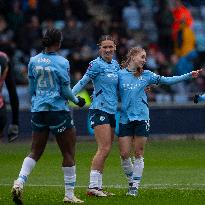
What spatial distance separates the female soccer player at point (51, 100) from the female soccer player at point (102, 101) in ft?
4.06

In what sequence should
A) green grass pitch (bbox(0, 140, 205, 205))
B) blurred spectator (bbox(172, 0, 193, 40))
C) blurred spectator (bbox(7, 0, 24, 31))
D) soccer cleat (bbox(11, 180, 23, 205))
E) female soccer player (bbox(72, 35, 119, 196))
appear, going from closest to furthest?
soccer cleat (bbox(11, 180, 23, 205)) < green grass pitch (bbox(0, 140, 205, 205)) < female soccer player (bbox(72, 35, 119, 196)) < blurred spectator (bbox(7, 0, 24, 31)) < blurred spectator (bbox(172, 0, 193, 40))

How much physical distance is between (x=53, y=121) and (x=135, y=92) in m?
1.70

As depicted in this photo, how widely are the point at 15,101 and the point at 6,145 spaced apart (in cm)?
1197

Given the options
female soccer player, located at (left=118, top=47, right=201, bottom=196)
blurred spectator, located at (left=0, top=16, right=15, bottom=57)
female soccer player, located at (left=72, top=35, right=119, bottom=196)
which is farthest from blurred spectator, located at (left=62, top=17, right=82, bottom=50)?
female soccer player, located at (left=118, top=47, right=201, bottom=196)

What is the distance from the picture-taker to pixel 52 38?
1325cm

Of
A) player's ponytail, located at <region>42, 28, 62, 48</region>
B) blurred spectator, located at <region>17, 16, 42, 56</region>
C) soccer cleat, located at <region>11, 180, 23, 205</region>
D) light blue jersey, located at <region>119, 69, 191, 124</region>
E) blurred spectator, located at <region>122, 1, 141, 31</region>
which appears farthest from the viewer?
blurred spectator, located at <region>122, 1, 141, 31</region>

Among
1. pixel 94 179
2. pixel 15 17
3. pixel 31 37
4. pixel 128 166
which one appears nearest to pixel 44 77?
pixel 94 179

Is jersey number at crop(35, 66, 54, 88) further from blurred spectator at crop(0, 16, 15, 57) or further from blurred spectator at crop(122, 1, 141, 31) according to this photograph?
blurred spectator at crop(122, 1, 141, 31)

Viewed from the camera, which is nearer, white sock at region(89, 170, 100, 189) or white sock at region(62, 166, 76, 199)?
white sock at region(62, 166, 76, 199)

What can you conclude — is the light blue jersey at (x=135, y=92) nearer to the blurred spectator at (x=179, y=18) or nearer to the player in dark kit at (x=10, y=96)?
the player in dark kit at (x=10, y=96)

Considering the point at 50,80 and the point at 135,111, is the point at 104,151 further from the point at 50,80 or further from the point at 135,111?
the point at 50,80

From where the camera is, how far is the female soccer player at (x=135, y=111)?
1441 cm

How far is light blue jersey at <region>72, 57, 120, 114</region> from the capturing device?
14711 millimetres

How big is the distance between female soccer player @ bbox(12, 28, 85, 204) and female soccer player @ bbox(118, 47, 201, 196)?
1.29 m
